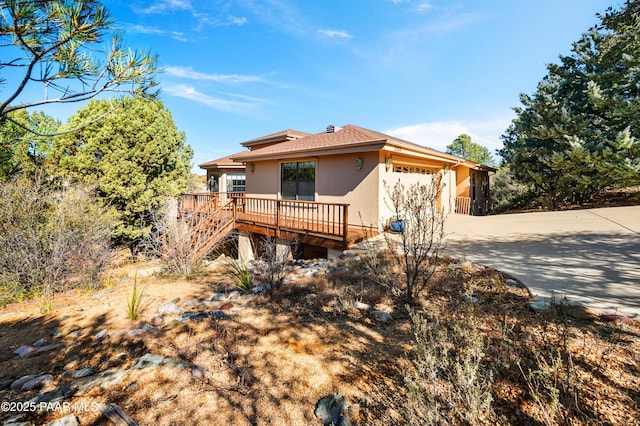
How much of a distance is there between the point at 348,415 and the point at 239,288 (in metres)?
3.65

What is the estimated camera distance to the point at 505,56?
34.1ft

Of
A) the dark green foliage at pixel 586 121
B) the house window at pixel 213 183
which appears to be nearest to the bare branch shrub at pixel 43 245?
the house window at pixel 213 183

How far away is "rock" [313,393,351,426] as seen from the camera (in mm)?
1963

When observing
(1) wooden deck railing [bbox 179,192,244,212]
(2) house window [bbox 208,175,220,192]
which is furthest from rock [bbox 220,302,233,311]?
(2) house window [bbox 208,175,220,192]

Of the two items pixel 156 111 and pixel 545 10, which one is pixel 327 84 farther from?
pixel 545 10

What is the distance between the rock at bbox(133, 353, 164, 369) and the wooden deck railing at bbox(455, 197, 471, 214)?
50.5ft

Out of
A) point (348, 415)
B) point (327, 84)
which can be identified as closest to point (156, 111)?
point (327, 84)

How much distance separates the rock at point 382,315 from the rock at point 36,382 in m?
3.40

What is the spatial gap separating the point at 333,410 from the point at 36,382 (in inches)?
108

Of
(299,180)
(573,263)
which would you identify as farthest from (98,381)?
(299,180)

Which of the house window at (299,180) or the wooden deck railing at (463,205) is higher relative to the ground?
the house window at (299,180)

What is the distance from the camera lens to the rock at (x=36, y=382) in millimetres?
2523

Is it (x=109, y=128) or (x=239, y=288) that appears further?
(x=109, y=128)

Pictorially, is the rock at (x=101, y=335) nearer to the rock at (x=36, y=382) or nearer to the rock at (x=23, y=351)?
the rock at (x=23, y=351)
